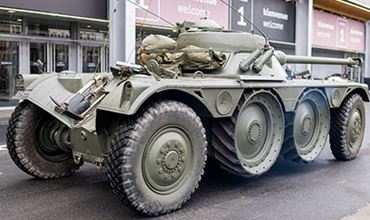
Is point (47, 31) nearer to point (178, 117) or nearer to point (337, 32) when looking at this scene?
point (178, 117)

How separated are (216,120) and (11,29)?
A: 11.7 metres

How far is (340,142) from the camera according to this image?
7.36 meters

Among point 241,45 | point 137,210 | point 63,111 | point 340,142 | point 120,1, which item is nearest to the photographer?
point 137,210

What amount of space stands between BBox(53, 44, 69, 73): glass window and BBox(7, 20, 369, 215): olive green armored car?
10.4 meters

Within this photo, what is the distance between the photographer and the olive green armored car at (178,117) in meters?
4.48

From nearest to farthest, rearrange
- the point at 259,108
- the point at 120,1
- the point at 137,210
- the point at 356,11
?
the point at 137,210 < the point at 259,108 < the point at 120,1 < the point at 356,11

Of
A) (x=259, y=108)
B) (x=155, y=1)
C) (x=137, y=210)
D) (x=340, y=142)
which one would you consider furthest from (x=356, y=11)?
(x=137, y=210)

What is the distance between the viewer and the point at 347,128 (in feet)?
24.3

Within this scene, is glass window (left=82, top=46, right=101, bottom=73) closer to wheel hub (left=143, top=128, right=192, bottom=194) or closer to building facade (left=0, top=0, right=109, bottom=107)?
building facade (left=0, top=0, right=109, bottom=107)

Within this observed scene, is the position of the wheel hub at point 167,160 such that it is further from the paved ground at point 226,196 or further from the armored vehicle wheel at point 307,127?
the armored vehicle wheel at point 307,127

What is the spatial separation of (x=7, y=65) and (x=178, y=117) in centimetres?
1226

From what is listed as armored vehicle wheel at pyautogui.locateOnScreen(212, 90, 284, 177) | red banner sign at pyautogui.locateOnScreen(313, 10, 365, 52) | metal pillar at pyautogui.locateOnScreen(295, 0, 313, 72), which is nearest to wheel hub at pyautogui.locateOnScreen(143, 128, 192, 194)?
armored vehicle wheel at pyautogui.locateOnScreen(212, 90, 284, 177)

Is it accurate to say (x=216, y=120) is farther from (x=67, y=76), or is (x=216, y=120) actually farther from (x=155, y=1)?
(x=155, y=1)

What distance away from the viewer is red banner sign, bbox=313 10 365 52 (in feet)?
80.6
